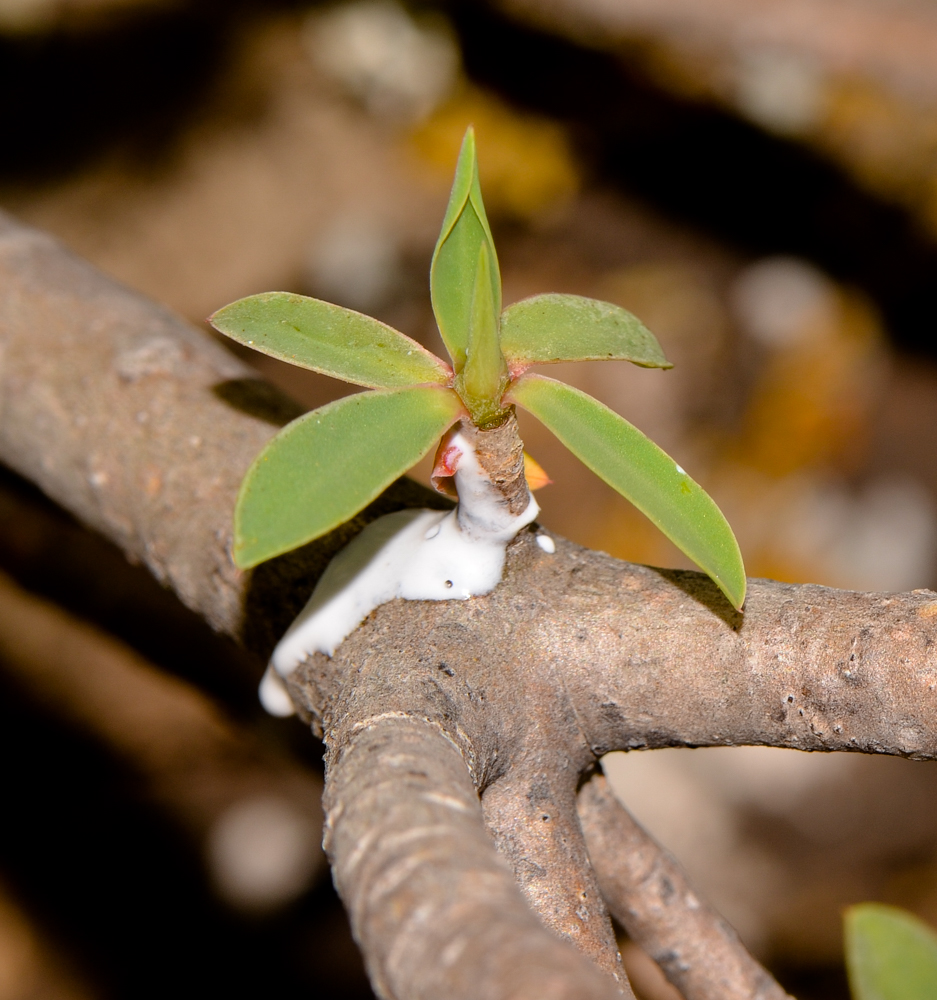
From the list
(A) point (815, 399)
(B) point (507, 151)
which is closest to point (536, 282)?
(B) point (507, 151)

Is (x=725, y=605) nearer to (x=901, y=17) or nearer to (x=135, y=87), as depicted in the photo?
(x=901, y=17)

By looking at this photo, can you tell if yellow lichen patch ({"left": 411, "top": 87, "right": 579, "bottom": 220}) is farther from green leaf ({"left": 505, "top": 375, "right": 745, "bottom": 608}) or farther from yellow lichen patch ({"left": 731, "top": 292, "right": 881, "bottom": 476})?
green leaf ({"left": 505, "top": 375, "right": 745, "bottom": 608})

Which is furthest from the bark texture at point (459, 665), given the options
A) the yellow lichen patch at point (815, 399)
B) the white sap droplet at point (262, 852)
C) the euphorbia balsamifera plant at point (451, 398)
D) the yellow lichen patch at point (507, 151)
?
the yellow lichen patch at point (815, 399)

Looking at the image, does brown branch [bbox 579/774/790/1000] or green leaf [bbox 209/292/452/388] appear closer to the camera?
green leaf [bbox 209/292/452/388]

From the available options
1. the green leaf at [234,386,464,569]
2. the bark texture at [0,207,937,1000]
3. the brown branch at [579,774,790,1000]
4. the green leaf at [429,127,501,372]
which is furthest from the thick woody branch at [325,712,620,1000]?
the brown branch at [579,774,790,1000]

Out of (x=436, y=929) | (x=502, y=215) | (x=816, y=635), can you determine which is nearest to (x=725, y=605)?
(x=816, y=635)

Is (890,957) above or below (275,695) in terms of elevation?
above

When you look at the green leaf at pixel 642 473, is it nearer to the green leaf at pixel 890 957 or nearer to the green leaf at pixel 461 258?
the green leaf at pixel 461 258

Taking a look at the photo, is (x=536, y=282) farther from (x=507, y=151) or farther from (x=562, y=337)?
(x=562, y=337)
